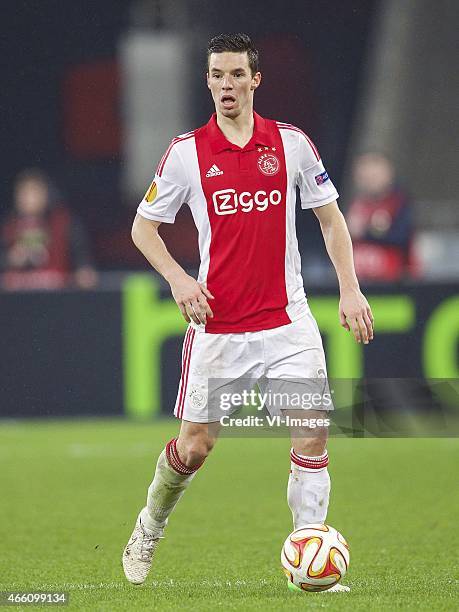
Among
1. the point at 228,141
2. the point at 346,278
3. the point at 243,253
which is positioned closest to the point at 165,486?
the point at 243,253

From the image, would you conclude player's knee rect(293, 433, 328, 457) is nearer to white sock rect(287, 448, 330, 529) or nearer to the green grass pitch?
white sock rect(287, 448, 330, 529)

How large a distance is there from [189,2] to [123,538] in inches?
456

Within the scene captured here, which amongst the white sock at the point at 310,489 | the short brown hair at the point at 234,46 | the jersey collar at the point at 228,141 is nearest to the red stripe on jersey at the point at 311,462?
the white sock at the point at 310,489

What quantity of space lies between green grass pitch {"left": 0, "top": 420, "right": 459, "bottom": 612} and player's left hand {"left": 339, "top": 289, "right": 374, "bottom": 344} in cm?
101

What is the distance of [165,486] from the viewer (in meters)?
6.14

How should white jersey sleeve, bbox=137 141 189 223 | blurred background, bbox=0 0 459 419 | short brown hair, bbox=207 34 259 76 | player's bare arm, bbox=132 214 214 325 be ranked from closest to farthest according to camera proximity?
1. player's bare arm, bbox=132 214 214 325
2. short brown hair, bbox=207 34 259 76
3. white jersey sleeve, bbox=137 141 189 223
4. blurred background, bbox=0 0 459 419

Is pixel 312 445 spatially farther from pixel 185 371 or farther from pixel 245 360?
pixel 185 371

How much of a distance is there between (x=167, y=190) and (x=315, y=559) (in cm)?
161

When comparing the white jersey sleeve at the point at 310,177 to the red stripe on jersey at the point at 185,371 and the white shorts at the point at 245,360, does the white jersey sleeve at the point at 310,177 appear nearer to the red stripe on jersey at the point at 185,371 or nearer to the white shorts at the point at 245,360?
the white shorts at the point at 245,360

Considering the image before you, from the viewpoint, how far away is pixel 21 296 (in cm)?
1244

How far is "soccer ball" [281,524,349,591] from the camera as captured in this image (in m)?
5.62

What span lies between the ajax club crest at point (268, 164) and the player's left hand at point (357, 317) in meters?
0.59

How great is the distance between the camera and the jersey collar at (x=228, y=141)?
602 centimetres

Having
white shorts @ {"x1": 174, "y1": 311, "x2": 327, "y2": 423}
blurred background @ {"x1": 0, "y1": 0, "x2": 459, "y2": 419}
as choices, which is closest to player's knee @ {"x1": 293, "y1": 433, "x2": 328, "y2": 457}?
white shorts @ {"x1": 174, "y1": 311, "x2": 327, "y2": 423}
